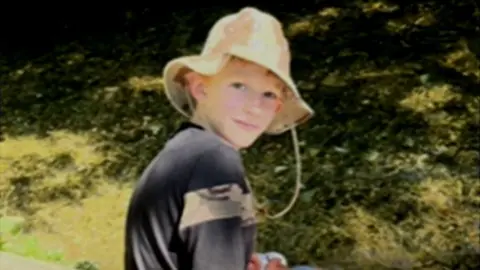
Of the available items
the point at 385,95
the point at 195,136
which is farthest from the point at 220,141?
the point at 385,95

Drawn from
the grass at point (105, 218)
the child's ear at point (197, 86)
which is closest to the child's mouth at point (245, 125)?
the child's ear at point (197, 86)

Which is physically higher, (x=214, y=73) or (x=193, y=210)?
(x=214, y=73)

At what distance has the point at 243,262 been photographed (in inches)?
90.4

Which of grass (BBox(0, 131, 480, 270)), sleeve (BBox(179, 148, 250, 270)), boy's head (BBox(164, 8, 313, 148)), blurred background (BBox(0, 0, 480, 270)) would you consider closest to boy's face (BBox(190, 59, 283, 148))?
boy's head (BBox(164, 8, 313, 148))

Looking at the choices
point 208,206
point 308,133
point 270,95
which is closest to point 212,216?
point 208,206

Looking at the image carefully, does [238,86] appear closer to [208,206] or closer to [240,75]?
[240,75]

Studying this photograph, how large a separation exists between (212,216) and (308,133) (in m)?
3.52

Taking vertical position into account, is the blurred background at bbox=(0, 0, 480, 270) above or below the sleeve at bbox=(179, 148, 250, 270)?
below

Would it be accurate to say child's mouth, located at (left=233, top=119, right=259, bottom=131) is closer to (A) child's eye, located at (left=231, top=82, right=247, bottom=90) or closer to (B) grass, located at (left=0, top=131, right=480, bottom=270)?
(A) child's eye, located at (left=231, top=82, right=247, bottom=90)

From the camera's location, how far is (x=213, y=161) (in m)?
2.24

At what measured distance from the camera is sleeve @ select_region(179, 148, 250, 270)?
220cm

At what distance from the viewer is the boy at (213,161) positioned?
2.21 meters

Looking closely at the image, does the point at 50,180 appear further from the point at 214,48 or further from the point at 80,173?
the point at 214,48

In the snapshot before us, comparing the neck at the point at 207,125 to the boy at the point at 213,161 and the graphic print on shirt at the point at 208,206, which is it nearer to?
the boy at the point at 213,161
